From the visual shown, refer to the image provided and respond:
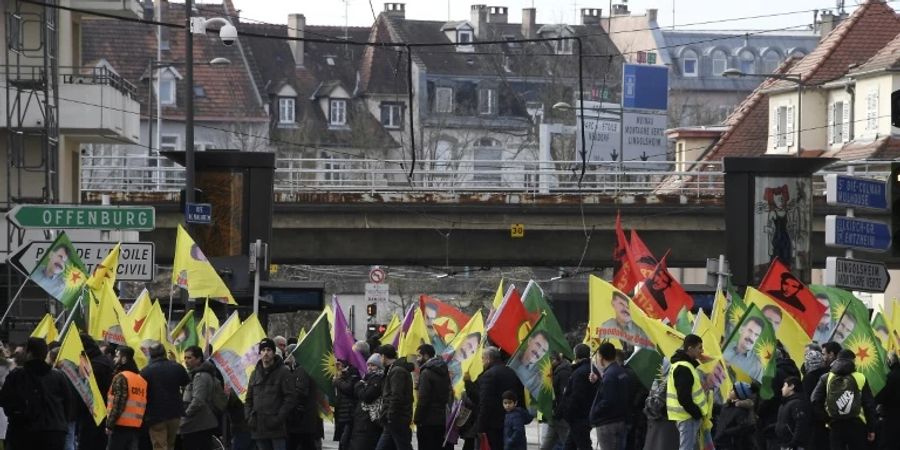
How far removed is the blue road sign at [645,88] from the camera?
74188 mm

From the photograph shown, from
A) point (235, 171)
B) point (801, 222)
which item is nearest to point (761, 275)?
point (801, 222)

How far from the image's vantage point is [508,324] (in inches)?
986

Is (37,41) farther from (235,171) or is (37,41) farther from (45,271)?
(45,271)

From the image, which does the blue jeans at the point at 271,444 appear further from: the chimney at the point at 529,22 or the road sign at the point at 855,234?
the chimney at the point at 529,22

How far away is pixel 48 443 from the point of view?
19562mm

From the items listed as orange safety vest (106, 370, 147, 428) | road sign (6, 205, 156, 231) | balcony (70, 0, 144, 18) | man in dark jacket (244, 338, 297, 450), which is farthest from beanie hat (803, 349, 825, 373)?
balcony (70, 0, 144, 18)

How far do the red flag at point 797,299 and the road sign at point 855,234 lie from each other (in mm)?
1514

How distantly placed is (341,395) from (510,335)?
2.01 meters

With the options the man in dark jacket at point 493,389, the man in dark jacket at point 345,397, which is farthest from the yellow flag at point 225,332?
the man in dark jacket at point 493,389

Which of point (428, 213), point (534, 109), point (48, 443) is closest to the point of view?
point (48, 443)

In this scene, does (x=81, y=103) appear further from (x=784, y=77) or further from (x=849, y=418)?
(x=849, y=418)

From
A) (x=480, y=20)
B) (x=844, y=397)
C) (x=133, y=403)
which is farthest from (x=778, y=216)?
(x=480, y=20)

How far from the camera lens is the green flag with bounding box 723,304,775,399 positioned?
23094mm

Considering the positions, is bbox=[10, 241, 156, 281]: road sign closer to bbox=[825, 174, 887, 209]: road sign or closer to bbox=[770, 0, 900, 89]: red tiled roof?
bbox=[825, 174, 887, 209]: road sign
